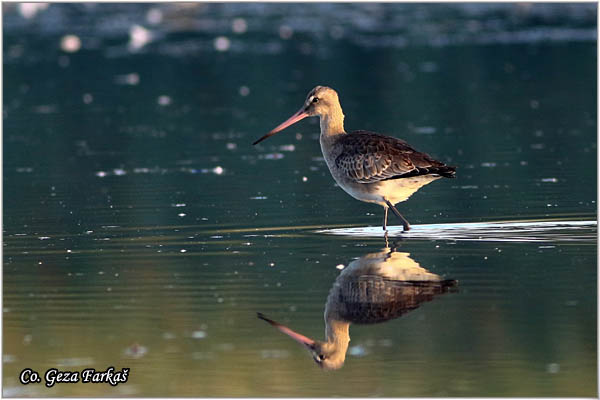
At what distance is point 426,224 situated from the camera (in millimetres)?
12312

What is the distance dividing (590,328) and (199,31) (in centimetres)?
3173

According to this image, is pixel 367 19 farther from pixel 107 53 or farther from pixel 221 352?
pixel 221 352

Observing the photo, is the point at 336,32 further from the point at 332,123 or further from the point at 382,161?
the point at 382,161

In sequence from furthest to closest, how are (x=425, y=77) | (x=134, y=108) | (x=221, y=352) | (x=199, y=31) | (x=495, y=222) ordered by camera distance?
(x=199, y=31) → (x=425, y=77) → (x=134, y=108) → (x=495, y=222) → (x=221, y=352)

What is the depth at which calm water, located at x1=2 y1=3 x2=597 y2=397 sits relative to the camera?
7805mm

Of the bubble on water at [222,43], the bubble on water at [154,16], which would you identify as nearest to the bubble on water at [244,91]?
the bubble on water at [222,43]

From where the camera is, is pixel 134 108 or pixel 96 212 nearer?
pixel 96 212

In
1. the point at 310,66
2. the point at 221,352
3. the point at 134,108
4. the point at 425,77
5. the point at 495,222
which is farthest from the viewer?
the point at 310,66

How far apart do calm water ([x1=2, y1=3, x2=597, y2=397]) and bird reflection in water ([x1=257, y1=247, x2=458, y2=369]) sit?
0.11 feet

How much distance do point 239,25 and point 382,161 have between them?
28839 millimetres

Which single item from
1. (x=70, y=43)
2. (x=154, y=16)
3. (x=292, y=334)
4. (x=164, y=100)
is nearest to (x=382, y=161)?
(x=292, y=334)

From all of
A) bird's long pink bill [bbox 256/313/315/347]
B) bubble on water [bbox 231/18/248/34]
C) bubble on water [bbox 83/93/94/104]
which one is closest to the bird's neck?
bird's long pink bill [bbox 256/313/315/347]

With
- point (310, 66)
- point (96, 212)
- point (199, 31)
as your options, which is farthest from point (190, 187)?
point (199, 31)

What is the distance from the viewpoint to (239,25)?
40.3 m
